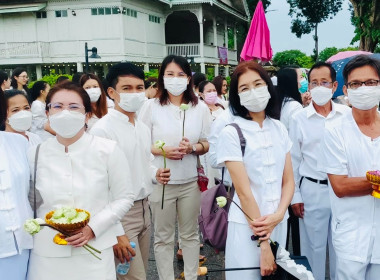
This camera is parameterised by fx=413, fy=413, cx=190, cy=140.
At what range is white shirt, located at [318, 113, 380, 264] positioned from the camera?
2.64 metres

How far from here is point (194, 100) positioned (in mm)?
4199

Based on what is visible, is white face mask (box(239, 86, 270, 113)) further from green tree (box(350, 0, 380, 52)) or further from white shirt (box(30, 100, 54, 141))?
green tree (box(350, 0, 380, 52))

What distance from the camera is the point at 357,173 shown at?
8.92 ft

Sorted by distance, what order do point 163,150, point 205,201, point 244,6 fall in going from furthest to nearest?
point 244,6 → point 163,150 → point 205,201

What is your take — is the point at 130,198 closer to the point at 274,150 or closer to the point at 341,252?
the point at 274,150

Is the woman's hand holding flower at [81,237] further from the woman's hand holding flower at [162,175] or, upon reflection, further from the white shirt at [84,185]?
the woman's hand holding flower at [162,175]

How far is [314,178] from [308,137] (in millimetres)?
380

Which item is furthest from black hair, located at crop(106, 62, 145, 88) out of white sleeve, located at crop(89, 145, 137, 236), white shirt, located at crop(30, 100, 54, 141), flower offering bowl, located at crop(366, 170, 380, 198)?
white shirt, located at crop(30, 100, 54, 141)

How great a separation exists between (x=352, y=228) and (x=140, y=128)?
1780 millimetres

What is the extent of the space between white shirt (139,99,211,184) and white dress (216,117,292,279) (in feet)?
4.03

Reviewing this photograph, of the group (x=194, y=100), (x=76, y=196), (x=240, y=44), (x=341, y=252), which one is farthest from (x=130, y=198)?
(x=240, y=44)

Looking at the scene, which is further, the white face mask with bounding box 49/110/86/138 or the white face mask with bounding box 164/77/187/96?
the white face mask with bounding box 164/77/187/96

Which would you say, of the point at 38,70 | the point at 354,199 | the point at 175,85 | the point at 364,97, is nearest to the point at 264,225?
the point at 354,199

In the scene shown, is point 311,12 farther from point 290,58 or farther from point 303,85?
point 303,85
